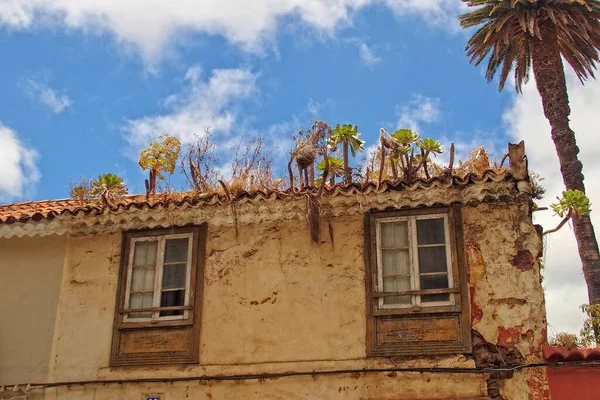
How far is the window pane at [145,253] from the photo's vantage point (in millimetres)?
11891

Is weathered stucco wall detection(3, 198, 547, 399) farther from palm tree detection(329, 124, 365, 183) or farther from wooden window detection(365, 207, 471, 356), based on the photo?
palm tree detection(329, 124, 365, 183)

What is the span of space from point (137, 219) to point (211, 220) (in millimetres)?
1274

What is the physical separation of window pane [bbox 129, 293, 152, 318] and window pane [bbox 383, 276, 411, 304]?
384cm

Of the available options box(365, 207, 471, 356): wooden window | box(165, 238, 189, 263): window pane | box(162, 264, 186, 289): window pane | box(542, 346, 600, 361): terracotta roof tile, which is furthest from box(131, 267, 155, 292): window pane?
box(542, 346, 600, 361): terracotta roof tile

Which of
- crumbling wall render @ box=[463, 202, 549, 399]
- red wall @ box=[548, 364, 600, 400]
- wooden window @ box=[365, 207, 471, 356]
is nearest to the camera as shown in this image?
red wall @ box=[548, 364, 600, 400]

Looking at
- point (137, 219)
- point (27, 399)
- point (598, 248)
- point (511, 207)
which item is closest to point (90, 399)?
point (27, 399)

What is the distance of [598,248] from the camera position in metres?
18.9

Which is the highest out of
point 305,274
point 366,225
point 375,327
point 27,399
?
point 366,225

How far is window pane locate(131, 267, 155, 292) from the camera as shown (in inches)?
461

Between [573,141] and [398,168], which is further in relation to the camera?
[573,141]

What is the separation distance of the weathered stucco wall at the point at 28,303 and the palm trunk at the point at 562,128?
1326 cm

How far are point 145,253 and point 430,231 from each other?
187 inches

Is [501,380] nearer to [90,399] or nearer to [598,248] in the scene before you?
[90,399]

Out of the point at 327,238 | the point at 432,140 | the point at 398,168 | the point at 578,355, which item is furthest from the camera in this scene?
the point at 398,168
